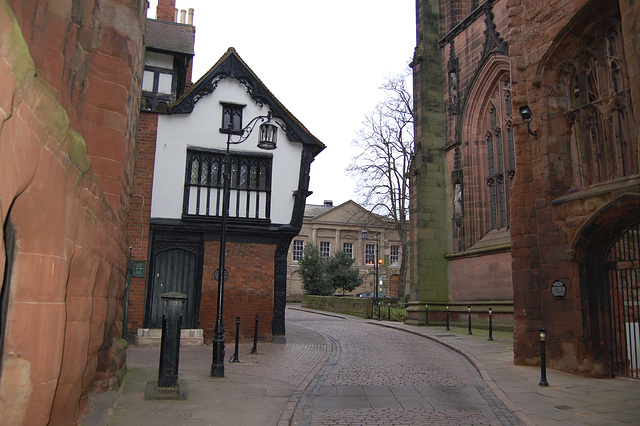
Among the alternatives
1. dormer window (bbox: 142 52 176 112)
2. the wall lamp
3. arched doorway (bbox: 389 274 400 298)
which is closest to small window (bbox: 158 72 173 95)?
dormer window (bbox: 142 52 176 112)

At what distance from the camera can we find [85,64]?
6.24 m

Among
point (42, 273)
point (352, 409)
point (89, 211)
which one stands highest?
point (89, 211)

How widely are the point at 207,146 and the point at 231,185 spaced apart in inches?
55.4

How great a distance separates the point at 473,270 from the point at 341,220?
4344cm

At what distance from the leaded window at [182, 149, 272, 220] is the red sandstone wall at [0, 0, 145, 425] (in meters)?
8.35

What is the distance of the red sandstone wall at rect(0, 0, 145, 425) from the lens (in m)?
3.04

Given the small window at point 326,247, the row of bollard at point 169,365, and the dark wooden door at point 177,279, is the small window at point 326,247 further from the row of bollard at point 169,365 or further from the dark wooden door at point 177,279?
the row of bollard at point 169,365

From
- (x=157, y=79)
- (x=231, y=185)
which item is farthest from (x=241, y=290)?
(x=157, y=79)

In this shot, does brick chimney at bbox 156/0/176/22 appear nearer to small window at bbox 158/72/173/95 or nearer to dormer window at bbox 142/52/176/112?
dormer window at bbox 142/52/176/112

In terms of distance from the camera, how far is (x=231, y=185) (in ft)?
51.8

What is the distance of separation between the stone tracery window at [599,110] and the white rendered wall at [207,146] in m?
8.22

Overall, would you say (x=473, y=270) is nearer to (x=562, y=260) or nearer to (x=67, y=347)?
(x=562, y=260)

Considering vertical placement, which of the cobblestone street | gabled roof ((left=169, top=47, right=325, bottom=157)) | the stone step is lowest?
the cobblestone street

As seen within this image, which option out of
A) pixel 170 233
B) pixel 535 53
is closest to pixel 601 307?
pixel 535 53
